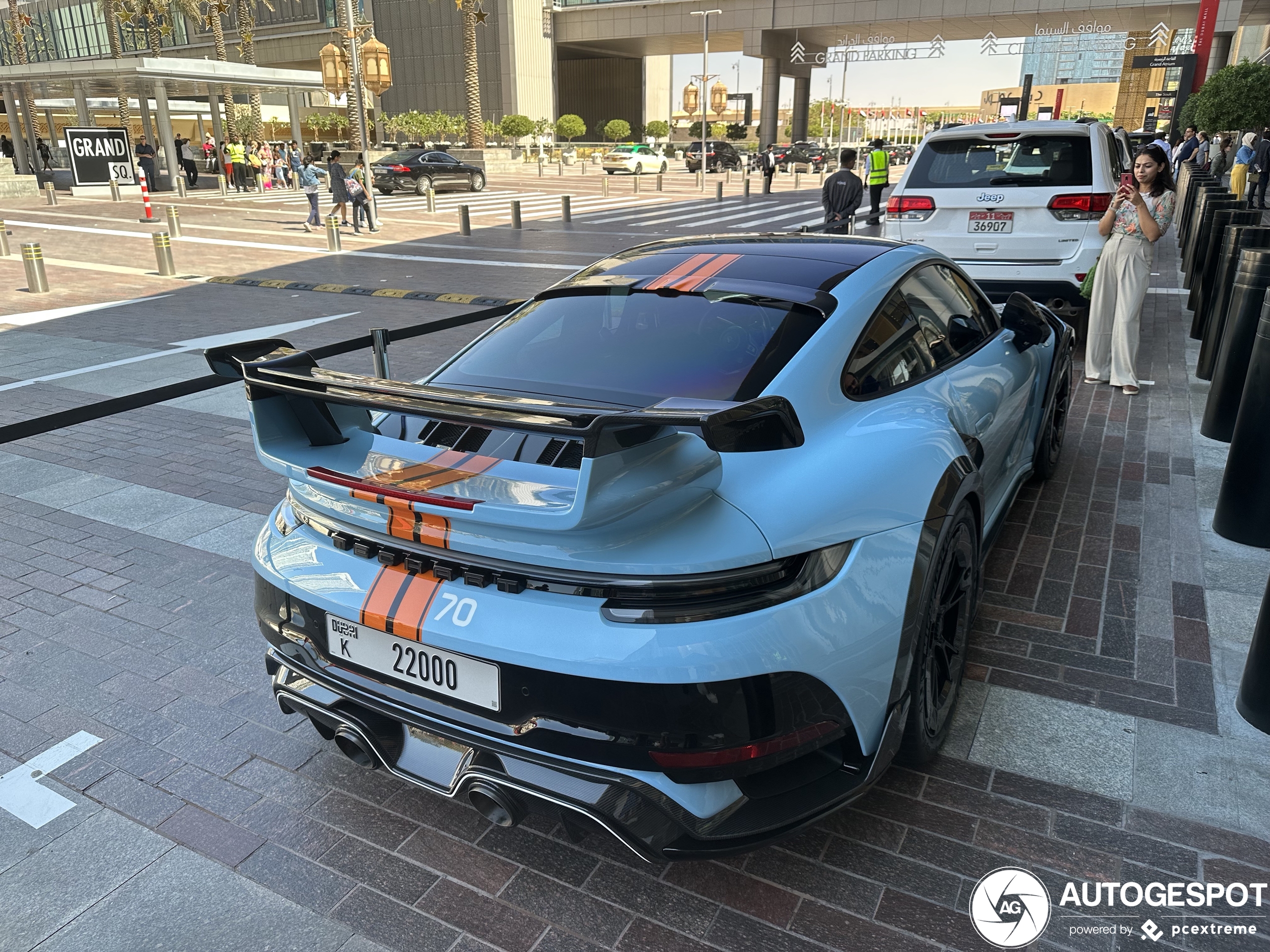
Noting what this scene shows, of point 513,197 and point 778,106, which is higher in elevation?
point 778,106

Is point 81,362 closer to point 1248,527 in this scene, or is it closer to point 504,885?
point 504,885

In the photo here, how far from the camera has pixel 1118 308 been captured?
7.14 meters

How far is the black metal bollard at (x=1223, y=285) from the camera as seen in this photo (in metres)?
6.97

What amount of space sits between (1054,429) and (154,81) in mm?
34541

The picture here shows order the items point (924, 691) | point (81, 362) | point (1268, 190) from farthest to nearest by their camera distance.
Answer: point (1268, 190) → point (81, 362) → point (924, 691)

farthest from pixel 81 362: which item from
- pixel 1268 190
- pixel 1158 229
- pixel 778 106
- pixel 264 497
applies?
pixel 778 106

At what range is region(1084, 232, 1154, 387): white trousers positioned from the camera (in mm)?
6961

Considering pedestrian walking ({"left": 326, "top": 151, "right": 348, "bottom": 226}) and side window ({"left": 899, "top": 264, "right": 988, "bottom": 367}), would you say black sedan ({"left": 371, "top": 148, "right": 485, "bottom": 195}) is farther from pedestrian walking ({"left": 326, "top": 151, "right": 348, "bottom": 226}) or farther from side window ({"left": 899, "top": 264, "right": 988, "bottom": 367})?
side window ({"left": 899, "top": 264, "right": 988, "bottom": 367})

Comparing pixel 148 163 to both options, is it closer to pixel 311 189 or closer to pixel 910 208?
pixel 311 189

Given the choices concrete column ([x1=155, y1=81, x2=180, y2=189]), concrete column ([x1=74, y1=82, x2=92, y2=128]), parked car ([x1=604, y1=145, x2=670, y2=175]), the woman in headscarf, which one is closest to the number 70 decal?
the woman in headscarf

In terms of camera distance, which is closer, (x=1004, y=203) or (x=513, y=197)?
(x=1004, y=203)

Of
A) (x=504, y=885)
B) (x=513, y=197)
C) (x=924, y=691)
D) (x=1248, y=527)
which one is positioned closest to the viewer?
(x=504, y=885)

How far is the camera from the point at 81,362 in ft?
29.6

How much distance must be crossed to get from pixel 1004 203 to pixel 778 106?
60510 mm
